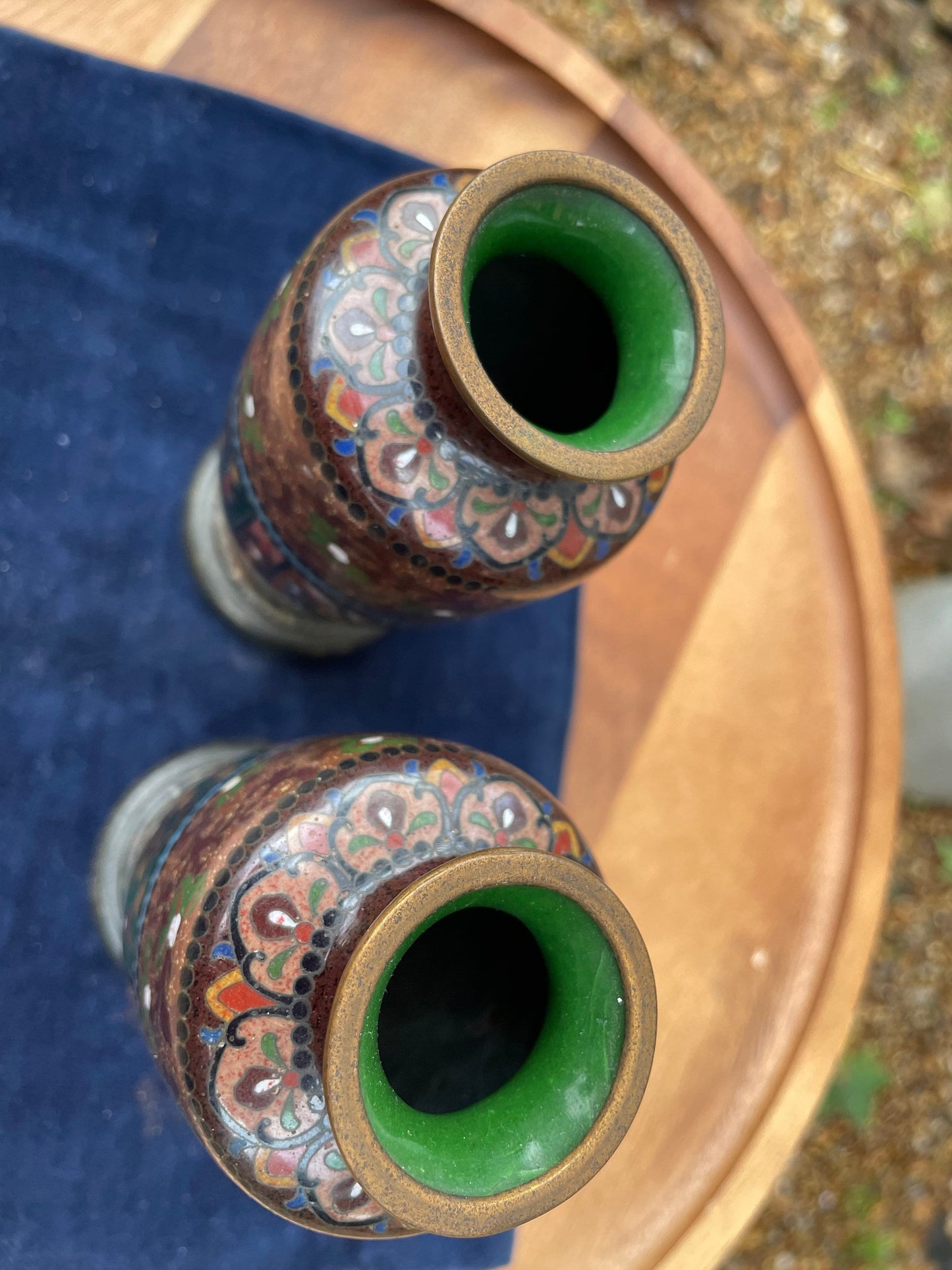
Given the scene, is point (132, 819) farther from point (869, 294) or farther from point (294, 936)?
point (869, 294)

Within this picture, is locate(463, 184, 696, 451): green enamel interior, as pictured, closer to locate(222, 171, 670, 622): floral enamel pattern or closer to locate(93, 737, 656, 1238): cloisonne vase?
locate(222, 171, 670, 622): floral enamel pattern

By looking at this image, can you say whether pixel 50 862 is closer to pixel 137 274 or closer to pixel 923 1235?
pixel 137 274

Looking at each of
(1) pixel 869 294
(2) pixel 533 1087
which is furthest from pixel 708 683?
(1) pixel 869 294

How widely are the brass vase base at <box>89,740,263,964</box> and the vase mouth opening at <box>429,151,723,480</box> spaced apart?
0.33 metres

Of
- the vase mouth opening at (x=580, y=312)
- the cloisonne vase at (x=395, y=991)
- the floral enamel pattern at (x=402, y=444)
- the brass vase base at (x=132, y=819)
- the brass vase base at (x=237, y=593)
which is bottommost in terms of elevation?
the brass vase base at (x=132, y=819)

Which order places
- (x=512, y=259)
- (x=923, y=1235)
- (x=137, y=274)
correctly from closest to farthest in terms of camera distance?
(x=512, y=259) < (x=137, y=274) < (x=923, y=1235)

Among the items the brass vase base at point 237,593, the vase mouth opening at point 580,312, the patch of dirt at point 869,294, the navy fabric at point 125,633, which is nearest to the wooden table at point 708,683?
the navy fabric at point 125,633

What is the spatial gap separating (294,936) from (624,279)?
349 millimetres

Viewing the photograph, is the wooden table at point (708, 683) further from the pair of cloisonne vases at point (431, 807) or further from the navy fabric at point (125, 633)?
the pair of cloisonne vases at point (431, 807)

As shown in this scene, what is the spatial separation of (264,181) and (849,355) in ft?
2.87

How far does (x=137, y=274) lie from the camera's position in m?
0.81

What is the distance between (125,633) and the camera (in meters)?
0.78

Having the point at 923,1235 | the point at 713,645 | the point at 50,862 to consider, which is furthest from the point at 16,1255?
the point at 923,1235

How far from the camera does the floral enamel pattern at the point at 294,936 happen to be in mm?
469
